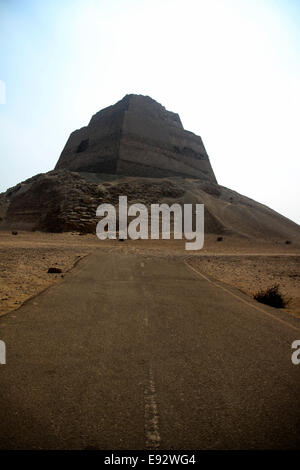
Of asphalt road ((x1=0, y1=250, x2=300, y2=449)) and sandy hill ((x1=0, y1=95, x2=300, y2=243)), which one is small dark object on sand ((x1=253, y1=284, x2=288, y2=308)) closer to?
asphalt road ((x1=0, y1=250, x2=300, y2=449))

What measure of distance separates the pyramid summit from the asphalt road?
4400 cm

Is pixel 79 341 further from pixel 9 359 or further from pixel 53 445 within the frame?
pixel 53 445

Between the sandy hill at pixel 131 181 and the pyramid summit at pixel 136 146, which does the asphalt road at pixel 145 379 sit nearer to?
the sandy hill at pixel 131 181

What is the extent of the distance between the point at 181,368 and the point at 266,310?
13.0ft

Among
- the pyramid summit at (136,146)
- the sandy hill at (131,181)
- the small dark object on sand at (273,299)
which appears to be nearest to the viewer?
the small dark object on sand at (273,299)

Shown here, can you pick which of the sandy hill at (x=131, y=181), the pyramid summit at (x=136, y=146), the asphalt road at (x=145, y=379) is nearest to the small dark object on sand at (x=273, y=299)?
the asphalt road at (x=145, y=379)

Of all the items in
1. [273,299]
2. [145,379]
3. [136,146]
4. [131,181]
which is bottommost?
[273,299]

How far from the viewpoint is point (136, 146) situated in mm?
51375

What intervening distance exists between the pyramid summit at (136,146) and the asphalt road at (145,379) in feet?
144

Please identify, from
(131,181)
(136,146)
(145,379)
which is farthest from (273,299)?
(136,146)

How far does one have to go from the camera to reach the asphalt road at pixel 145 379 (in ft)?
7.20

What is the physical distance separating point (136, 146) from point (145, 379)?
2016 inches

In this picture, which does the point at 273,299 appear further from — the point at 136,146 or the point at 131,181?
the point at 136,146

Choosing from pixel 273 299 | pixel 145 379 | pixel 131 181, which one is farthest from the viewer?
pixel 131 181
